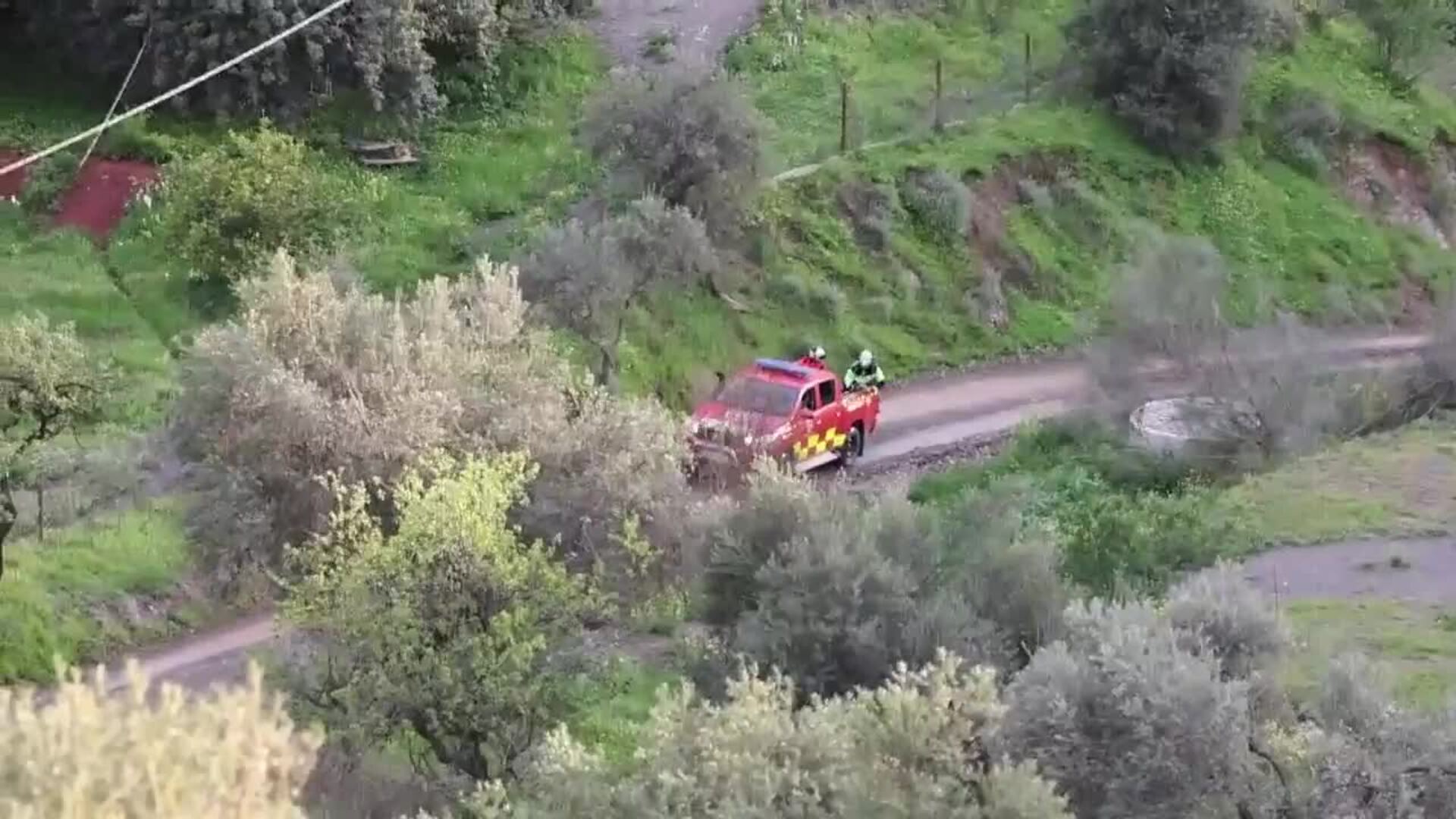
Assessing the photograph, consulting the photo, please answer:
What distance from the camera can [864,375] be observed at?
103 feet

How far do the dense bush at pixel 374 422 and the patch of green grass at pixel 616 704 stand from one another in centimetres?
160

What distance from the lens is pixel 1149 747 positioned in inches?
A: 527

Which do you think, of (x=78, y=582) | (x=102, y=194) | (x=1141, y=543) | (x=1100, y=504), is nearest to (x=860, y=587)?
(x=1141, y=543)

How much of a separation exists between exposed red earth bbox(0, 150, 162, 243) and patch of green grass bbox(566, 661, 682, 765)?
16490 mm

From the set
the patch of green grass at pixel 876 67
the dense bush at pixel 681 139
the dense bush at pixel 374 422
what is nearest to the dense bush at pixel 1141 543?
the dense bush at pixel 374 422

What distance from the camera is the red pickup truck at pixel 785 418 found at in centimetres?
2691

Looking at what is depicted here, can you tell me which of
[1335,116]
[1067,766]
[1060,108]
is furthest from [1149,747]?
[1335,116]

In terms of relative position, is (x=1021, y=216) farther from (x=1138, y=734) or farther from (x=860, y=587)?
(x=1138, y=734)

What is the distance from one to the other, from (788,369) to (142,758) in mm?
21567

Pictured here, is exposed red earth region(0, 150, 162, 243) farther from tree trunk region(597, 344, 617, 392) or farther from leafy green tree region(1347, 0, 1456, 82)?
leafy green tree region(1347, 0, 1456, 82)

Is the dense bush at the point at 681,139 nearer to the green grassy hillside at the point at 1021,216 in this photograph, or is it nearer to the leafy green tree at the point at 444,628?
the green grassy hillside at the point at 1021,216

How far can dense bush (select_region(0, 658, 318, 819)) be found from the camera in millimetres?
8492

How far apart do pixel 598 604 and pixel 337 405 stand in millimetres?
3980

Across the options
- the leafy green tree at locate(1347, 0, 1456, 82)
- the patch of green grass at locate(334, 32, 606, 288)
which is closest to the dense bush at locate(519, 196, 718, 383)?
the patch of green grass at locate(334, 32, 606, 288)
